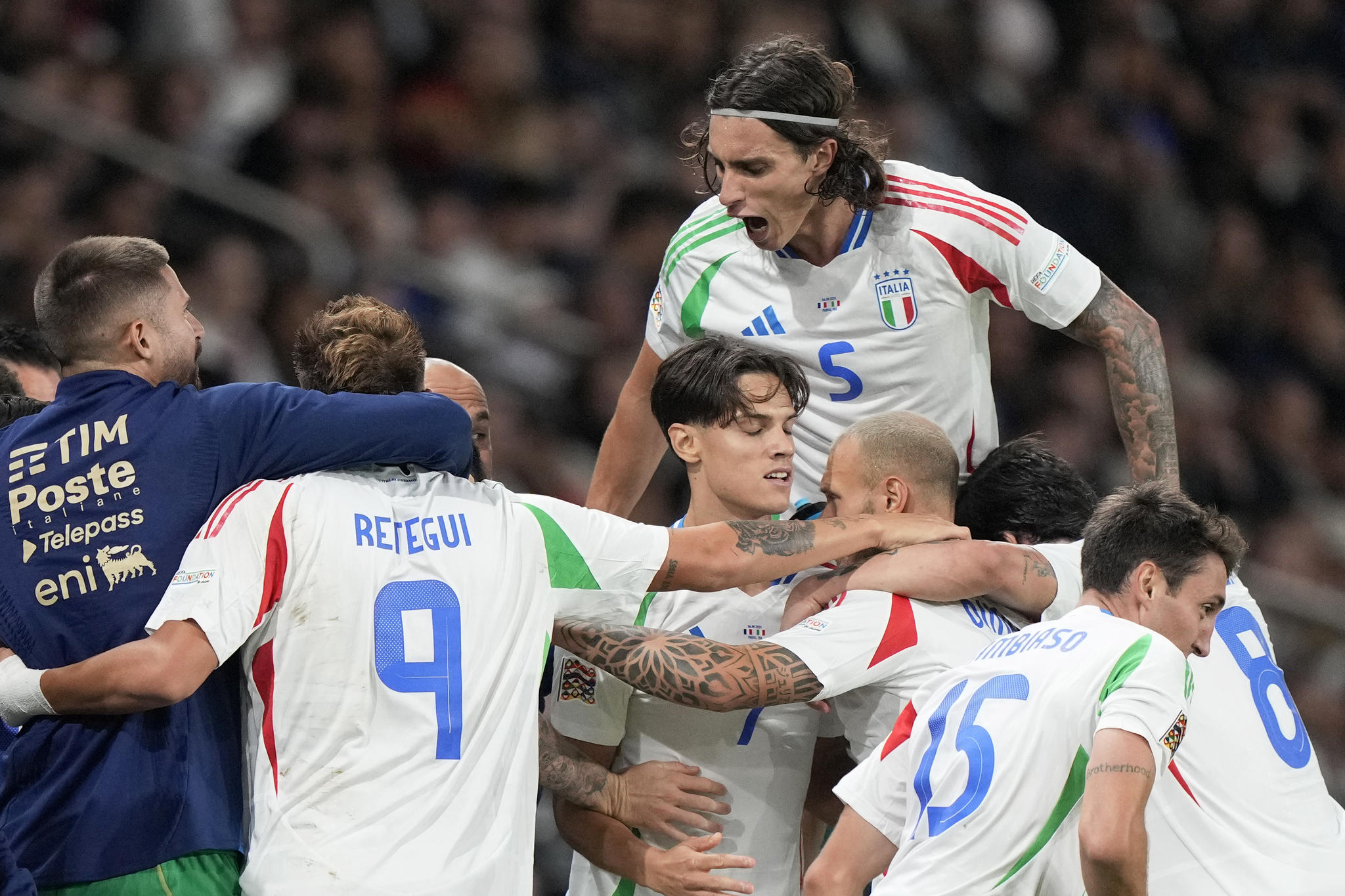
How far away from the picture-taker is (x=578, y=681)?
3914 millimetres

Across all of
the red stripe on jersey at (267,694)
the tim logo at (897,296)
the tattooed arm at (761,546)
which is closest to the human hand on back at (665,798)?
the tattooed arm at (761,546)

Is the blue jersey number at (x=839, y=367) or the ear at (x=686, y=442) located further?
the blue jersey number at (x=839, y=367)

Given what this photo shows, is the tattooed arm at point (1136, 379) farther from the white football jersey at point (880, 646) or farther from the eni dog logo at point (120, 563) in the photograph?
the eni dog logo at point (120, 563)

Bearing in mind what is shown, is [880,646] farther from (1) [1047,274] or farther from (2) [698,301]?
(2) [698,301]

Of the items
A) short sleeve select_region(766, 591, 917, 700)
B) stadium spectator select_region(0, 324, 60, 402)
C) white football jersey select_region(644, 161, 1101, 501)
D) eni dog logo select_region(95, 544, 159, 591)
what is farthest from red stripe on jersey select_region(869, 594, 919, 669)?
stadium spectator select_region(0, 324, 60, 402)

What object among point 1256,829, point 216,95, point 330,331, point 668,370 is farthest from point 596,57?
point 1256,829

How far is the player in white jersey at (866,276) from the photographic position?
4266 millimetres

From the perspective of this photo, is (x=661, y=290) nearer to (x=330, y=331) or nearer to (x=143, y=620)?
(x=330, y=331)

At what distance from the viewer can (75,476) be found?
3045 mm

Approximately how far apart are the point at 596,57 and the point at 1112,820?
6962 millimetres

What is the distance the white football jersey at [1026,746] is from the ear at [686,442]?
3.29ft

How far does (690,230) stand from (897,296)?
27.6 inches

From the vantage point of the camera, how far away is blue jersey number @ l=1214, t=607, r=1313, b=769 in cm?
373

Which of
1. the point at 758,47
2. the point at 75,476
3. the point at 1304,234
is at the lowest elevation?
the point at 1304,234
